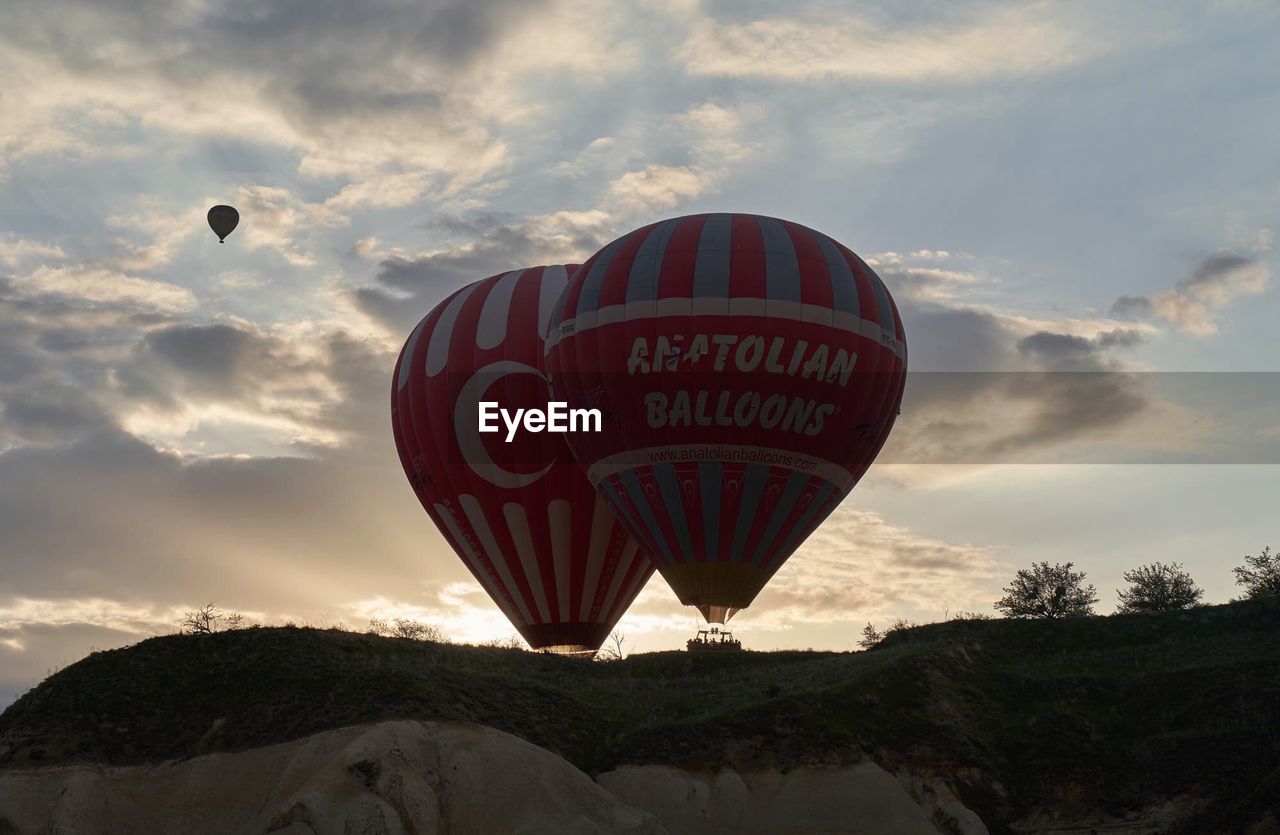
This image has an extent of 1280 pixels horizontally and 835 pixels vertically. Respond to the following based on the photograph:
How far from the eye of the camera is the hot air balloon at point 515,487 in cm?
5534

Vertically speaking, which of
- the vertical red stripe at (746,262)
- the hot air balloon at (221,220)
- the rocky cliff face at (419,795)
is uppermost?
the hot air balloon at (221,220)

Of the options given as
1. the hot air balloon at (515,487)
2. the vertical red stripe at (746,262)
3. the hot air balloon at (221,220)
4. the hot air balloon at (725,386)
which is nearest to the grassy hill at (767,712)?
the hot air balloon at (725,386)

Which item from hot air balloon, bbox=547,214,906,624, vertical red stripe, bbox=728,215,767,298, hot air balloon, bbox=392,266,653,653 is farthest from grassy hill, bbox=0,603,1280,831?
vertical red stripe, bbox=728,215,767,298

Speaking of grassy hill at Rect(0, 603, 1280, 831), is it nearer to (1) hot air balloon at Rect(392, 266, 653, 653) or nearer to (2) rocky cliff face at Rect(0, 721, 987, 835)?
(2) rocky cliff face at Rect(0, 721, 987, 835)

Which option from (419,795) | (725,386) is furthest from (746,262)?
(419,795)

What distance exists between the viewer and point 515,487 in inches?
2181

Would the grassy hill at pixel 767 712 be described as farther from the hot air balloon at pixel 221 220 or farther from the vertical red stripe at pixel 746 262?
the hot air balloon at pixel 221 220

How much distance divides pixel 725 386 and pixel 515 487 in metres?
11.4

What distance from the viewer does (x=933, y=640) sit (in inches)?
1992

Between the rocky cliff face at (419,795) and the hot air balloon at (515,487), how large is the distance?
19808 millimetres

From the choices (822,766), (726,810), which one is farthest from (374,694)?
(822,766)

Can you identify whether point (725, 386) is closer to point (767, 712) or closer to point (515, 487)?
point (515, 487)

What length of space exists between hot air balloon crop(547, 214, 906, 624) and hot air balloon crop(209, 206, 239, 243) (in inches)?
701

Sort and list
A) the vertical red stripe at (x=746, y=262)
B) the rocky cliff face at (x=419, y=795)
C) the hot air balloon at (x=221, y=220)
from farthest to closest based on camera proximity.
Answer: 1. the hot air balloon at (x=221, y=220)
2. the vertical red stripe at (x=746, y=262)
3. the rocky cliff face at (x=419, y=795)
